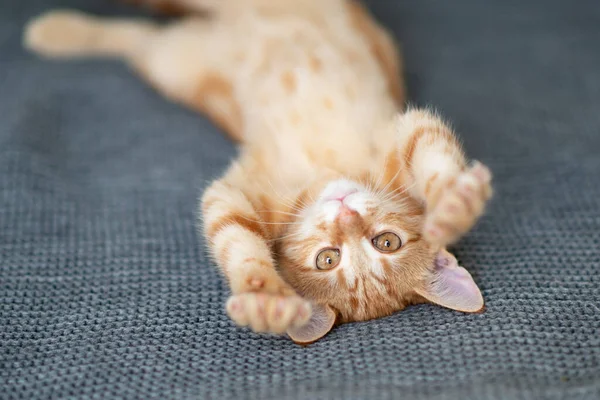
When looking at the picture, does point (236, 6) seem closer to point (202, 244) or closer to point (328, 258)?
point (202, 244)

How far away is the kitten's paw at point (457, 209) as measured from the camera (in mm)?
1149

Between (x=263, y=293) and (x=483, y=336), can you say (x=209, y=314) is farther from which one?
(x=483, y=336)

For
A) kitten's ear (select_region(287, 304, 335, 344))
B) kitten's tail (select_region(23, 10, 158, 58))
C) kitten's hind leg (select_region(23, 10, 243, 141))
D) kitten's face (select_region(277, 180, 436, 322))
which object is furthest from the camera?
kitten's tail (select_region(23, 10, 158, 58))

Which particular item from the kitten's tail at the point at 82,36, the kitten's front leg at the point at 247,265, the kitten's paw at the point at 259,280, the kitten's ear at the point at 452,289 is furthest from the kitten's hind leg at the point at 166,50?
the kitten's ear at the point at 452,289

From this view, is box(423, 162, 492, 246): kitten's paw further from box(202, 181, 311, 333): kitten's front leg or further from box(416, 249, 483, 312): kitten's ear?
box(202, 181, 311, 333): kitten's front leg

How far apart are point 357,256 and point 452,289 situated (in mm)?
220

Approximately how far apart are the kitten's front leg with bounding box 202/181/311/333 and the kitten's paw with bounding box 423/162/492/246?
0.29 meters

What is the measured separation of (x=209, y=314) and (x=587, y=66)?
1.64 meters

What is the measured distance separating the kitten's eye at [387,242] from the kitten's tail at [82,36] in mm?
1207

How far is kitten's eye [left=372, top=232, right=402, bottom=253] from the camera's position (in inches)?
54.7

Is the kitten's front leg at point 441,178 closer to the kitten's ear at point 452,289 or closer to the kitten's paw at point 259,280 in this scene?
the kitten's ear at point 452,289

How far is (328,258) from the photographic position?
139 centimetres

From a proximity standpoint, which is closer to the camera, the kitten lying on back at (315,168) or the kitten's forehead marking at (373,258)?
the kitten lying on back at (315,168)

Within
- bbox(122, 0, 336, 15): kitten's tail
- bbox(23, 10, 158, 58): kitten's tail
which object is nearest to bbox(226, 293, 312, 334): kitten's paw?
bbox(122, 0, 336, 15): kitten's tail
